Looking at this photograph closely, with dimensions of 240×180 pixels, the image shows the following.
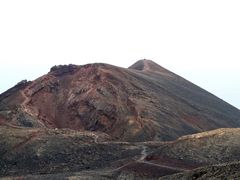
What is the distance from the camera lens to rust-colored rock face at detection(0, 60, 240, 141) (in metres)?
95.0

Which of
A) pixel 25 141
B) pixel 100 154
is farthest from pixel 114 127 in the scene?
pixel 25 141

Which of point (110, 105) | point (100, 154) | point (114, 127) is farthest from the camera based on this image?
point (110, 105)

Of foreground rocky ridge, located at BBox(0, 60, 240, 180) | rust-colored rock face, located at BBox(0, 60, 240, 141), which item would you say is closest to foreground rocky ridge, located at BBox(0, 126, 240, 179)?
foreground rocky ridge, located at BBox(0, 60, 240, 180)

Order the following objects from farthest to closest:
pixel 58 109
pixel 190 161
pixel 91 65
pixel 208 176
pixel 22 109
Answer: pixel 91 65, pixel 58 109, pixel 22 109, pixel 190 161, pixel 208 176

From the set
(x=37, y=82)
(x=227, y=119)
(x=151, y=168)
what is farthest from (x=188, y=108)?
(x=151, y=168)

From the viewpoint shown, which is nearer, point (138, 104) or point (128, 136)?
point (128, 136)

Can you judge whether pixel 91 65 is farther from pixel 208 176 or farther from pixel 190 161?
pixel 208 176

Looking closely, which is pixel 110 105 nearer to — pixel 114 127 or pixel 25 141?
pixel 114 127

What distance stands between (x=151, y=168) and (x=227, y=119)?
57545 millimetres

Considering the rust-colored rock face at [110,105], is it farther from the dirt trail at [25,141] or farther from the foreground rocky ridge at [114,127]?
the dirt trail at [25,141]

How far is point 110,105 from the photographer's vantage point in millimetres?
100688

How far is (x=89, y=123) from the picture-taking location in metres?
102

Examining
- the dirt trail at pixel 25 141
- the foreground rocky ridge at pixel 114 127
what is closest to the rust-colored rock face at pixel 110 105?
the foreground rocky ridge at pixel 114 127

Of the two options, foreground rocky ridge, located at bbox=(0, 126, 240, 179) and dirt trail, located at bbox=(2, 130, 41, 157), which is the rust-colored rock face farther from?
foreground rocky ridge, located at bbox=(0, 126, 240, 179)
